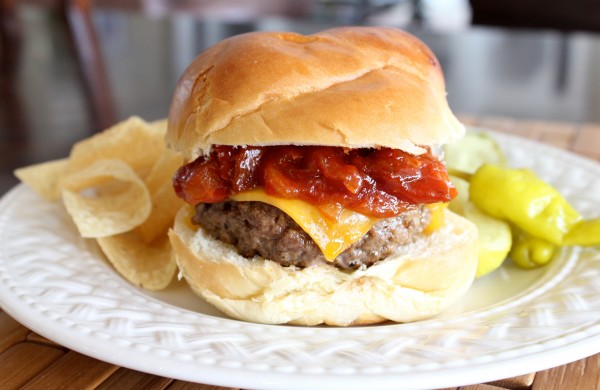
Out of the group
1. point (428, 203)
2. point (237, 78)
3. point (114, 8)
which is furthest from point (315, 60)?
point (114, 8)

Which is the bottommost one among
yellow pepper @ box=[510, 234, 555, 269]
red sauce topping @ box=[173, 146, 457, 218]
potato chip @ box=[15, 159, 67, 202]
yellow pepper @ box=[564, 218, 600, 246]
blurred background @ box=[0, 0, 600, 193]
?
blurred background @ box=[0, 0, 600, 193]

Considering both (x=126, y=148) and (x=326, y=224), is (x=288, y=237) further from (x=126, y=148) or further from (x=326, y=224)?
(x=126, y=148)

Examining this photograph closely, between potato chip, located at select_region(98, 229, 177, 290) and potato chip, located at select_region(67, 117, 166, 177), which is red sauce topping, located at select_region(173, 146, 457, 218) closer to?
potato chip, located at select_region(98, 229, 177, 290)

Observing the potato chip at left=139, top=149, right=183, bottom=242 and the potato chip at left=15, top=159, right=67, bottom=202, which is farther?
the potato chip at left=15, top=159, right=67, bottom=202

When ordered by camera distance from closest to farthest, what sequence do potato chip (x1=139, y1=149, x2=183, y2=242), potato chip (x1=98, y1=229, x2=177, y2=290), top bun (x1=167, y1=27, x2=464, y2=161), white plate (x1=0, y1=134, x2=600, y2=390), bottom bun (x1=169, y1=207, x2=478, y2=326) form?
white plate (x1=0, y1=134, x2=600, y2=390), top bun (x1=167, y1=27, x2=464, y2=161), bottom bun (x1=169, y1=207, x2=478, y2=326), potato chip (x1=98, y1=229, x2=177, y2=290), potato chip (x1=139, y1=149, x2=183, y2=242)

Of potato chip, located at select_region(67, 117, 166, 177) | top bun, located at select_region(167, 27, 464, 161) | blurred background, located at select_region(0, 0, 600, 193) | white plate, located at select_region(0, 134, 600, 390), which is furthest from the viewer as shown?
blurred background, located at select_region(0, 0, 600, 193)

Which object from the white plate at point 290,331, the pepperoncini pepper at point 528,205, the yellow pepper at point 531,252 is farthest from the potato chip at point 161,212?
the yellow pepper at point 531,252

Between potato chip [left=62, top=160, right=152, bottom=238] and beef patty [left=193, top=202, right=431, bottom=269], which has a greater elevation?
beef patty [left=193, top=202, right=431, bottom=269]

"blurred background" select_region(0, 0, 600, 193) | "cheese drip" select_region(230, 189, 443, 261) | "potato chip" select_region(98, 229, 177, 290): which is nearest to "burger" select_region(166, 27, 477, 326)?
"cheese drip" select_region(230, 189, 443, 261)
